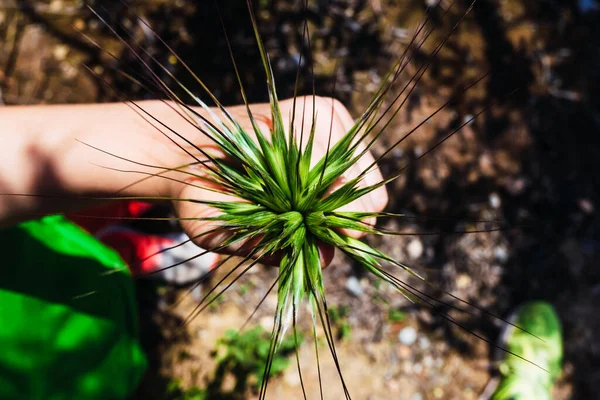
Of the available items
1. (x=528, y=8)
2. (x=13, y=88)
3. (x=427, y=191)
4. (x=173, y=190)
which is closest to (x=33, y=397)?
(x=173, y=190)

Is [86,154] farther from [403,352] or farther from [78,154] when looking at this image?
[403,352]

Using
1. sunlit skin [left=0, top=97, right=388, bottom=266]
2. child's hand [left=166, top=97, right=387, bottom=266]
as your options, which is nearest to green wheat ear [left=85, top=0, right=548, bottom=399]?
child's hand [left=166, top=97, right=387, bottom=266]

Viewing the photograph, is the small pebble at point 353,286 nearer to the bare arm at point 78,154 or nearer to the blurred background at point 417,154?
the blurred background at point 417,154

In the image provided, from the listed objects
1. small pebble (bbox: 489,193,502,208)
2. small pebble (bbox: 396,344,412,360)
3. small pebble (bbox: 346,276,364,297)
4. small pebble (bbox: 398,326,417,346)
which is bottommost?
small pebble (bbox: 396,344,412,360)

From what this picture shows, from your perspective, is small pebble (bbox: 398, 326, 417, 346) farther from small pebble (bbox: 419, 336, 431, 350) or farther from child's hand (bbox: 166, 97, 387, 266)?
child's hand (bbox: 166, 97, 387, 266)

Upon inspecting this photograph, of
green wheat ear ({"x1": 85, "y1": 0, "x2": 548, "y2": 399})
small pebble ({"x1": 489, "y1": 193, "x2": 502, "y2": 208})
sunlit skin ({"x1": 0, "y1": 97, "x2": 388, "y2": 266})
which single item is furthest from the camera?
small pebble ({"x1": 489, "y1": 193, "x2": 502, "y2": 208})

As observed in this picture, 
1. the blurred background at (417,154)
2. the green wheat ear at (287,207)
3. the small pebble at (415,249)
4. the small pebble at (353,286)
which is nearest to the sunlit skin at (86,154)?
the green wheat ear at (287,207)

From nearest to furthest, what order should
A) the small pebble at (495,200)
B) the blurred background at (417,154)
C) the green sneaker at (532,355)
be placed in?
the blurred background at (417,154) → the green sneaker at (532,355) → the small pebble at (495,200)
